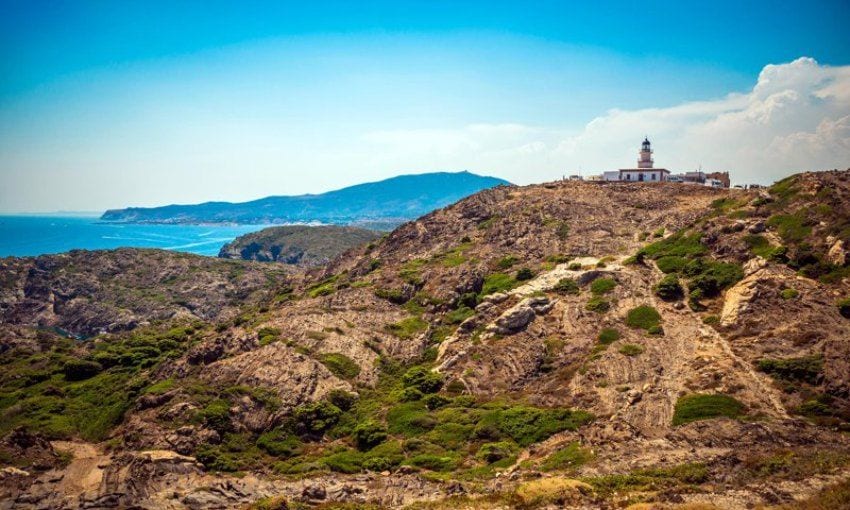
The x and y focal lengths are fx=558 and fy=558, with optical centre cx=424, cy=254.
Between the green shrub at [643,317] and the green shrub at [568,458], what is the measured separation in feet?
65.9

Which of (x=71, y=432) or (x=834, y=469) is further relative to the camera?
(x=71, y=432)

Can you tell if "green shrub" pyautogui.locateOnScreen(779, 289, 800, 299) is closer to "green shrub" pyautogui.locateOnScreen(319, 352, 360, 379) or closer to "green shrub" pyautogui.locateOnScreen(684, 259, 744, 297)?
"green shrub" pyautogui.locateOnScreen(684, 259, 744, 297)

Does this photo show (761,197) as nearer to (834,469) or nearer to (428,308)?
(428,308)

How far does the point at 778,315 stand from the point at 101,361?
220ft

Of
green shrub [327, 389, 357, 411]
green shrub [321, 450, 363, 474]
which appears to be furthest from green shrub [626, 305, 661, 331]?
green shrub [321, 450, 363, 474]

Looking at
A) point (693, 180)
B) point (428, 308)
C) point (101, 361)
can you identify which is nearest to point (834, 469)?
point (428, 308)

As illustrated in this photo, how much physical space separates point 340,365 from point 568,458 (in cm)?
2494

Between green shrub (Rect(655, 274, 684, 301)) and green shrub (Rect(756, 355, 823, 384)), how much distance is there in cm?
1459

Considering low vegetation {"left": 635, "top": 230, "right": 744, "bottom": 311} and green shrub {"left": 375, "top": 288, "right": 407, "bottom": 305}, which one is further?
green shrub {"left": 375, "top": 288, "right": 407, "bottom": 305}

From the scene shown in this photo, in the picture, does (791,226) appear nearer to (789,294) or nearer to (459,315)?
(789,294)

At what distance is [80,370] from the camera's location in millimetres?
59594

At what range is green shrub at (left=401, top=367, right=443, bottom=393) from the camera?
48.3 m

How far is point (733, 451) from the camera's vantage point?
31.5 metres

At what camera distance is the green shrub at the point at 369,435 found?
41.3 m
